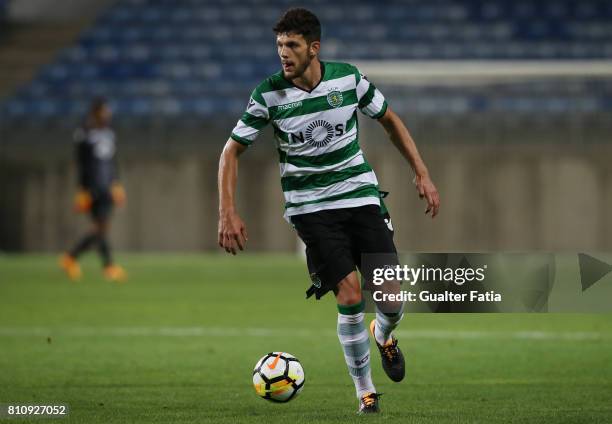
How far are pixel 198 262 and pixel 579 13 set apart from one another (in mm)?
9129

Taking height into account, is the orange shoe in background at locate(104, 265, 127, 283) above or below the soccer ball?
above

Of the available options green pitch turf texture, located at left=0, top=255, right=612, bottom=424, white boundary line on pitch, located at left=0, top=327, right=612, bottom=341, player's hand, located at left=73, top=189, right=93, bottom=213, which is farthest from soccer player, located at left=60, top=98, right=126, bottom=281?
white boundary line on pitch, located at left=0, top=327, right=612, bottom=341

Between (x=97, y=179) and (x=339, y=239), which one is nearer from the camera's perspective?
(x=339, y=239)

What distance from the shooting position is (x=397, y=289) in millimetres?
6168

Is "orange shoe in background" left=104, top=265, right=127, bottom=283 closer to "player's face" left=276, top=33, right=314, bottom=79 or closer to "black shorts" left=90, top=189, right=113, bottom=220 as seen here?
"black shorts" left=90, top=189, right=113, bottom=220

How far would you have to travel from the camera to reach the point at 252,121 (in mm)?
6105

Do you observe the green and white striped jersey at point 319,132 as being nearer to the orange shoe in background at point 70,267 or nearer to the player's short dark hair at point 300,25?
the player's short dark hair at point 300,25

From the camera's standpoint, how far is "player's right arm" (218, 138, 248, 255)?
571 cm

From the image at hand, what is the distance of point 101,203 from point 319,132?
9.71 m

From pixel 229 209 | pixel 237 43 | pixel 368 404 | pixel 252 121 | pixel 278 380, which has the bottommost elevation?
pixel 368 404

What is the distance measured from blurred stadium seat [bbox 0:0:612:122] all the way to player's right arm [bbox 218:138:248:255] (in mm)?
15603

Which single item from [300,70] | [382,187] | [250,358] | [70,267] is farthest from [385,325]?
[382,187]

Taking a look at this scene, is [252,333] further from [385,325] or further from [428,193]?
[428,193]

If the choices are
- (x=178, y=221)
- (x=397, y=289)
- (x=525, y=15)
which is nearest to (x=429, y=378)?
(x=397, y=289)
